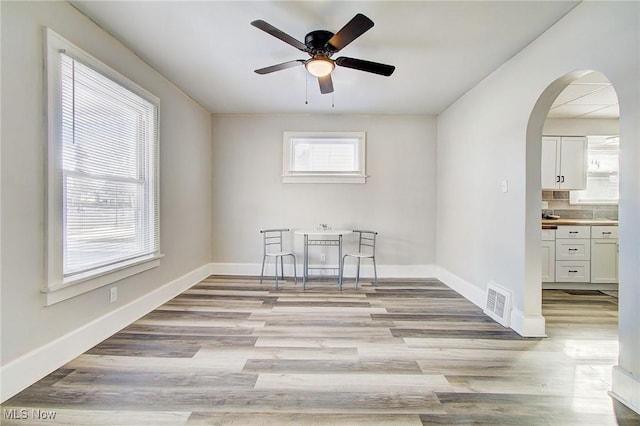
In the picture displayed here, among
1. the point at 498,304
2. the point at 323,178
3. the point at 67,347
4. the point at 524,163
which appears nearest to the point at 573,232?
the point at 498,304

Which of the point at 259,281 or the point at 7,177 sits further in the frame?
the point at 259,281

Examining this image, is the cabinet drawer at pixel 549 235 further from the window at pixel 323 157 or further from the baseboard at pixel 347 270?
the window at pixel 323 157

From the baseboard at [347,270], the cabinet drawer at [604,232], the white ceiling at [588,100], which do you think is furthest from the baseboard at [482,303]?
the white ceiling at [588,100]

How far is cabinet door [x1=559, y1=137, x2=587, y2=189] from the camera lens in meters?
3.90

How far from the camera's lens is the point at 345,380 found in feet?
5.66

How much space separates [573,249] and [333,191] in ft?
10.7

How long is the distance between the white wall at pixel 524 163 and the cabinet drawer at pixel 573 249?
1.39 meters

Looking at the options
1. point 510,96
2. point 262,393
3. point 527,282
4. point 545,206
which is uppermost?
point 510,96

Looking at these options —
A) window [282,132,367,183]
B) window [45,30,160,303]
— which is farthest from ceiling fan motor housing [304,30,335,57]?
window [282,132,367,183]

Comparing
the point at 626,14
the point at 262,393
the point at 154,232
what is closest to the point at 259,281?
the point at 154,232

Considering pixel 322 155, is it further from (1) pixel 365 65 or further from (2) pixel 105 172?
(2) pixel 105 172

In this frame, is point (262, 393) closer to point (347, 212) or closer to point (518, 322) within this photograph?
point (518, 322)

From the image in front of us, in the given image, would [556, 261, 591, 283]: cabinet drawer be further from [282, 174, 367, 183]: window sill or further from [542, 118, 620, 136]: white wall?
[282, 174, 367, 183]: window sill

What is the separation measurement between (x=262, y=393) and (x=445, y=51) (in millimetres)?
2961
